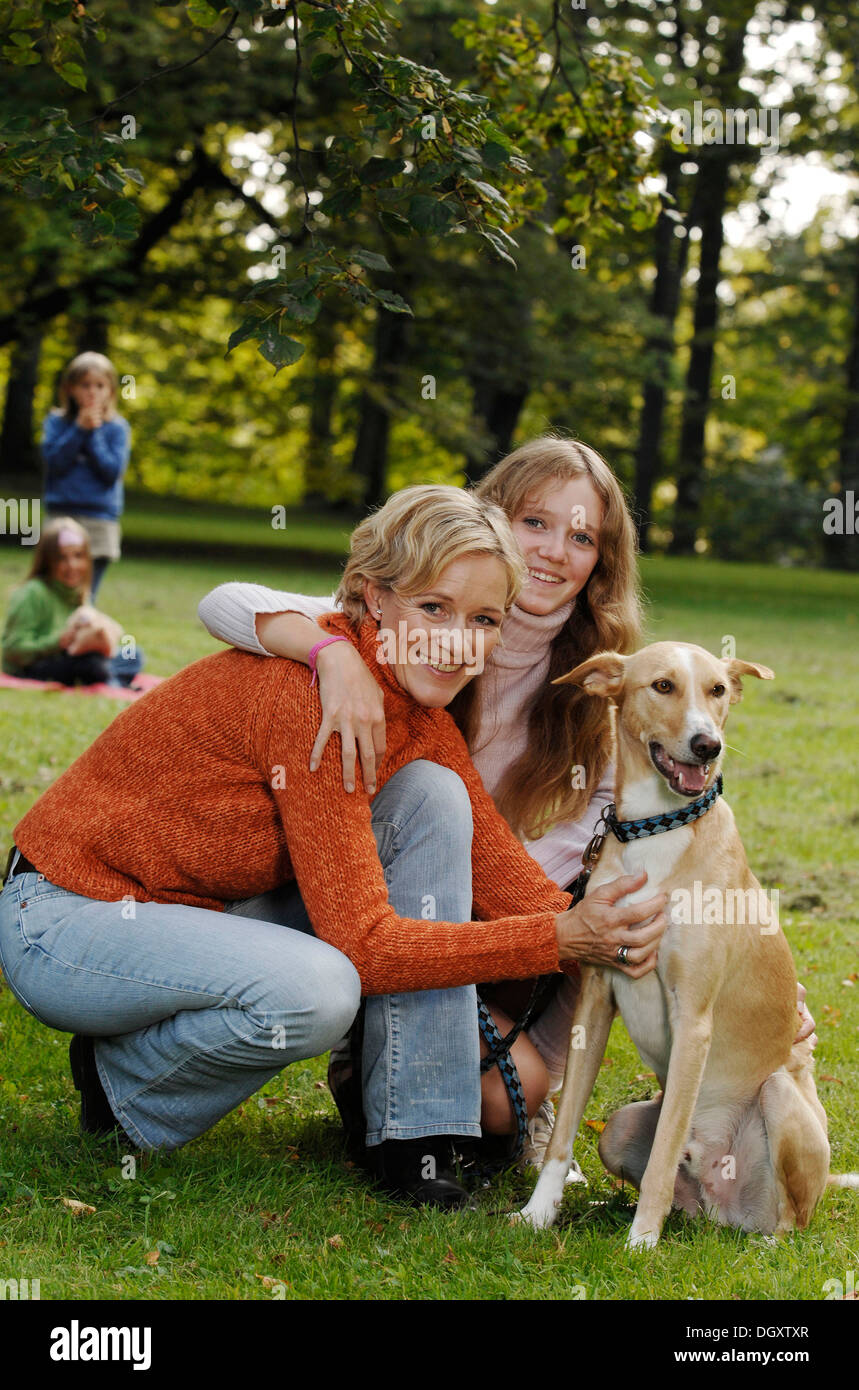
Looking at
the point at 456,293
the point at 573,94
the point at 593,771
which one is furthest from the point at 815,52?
the point at 593,771

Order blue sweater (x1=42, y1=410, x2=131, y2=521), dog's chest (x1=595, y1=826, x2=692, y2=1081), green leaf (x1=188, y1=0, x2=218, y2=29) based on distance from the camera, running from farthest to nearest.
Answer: blue sweater (x1=42, y1=410, x2=131, y2=521), green leaf (x1=188, y1=0, x2=218, y2=29), dog's chest (x1=595, y1=826, x2=692, y2=1081)

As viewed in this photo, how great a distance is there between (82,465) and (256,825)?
892cm

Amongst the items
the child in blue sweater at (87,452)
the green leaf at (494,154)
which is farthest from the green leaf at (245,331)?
the child in blue sweater at (87,452)

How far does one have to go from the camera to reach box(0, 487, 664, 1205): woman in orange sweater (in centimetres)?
319

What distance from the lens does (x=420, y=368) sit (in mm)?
21312

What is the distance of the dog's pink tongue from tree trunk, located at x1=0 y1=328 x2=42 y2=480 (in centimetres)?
2536

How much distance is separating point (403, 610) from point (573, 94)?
10.1ft

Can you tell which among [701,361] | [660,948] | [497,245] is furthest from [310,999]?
[701,361]

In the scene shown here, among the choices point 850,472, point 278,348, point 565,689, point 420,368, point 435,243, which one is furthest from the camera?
point 850,472

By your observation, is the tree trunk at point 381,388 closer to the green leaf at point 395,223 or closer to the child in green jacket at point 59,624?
the child in green jacket at point 59,624

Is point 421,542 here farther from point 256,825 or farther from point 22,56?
point 22,56

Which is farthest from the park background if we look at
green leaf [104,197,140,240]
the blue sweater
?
the blue sweater

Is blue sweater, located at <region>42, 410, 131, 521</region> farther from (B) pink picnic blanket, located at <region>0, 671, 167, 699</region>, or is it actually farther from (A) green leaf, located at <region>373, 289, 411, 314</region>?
(A) green leaf, located at <region>373, 289, 411, 314</region>

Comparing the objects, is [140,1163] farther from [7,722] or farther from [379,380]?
[379,380]
